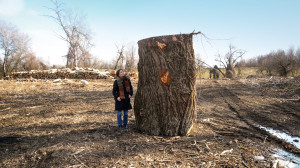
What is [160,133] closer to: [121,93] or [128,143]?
[128,143]

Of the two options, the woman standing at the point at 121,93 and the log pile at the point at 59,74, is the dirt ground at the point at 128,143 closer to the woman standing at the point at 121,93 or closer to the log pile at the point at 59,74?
the woman standing at the point at 121,93


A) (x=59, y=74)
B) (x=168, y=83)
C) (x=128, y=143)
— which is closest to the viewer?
(x=128, y=143)

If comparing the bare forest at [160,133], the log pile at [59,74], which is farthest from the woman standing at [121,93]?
the log pile at [59,74]

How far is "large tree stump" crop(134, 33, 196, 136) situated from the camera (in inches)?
128

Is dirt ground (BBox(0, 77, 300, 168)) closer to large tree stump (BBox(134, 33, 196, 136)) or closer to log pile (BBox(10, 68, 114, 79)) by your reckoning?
large tree stump (BBox(134, 33, 196, 136))

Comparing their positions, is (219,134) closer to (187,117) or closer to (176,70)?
(187,117)

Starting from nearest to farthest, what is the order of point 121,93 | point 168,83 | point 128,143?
1. point 128,143
2. point 168,83
3. point 121,93

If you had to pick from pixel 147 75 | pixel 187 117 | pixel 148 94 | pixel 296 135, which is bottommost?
pixel 296 135

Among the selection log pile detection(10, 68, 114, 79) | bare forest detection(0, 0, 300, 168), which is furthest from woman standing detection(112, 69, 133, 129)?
log pile detection(10, 68, 114, 79)

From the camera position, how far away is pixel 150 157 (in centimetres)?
264

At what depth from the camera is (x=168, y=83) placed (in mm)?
3270

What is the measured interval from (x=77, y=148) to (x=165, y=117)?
1.76 m

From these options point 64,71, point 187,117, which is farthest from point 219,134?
point 64,71

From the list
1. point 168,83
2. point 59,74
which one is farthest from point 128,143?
point 59,74
